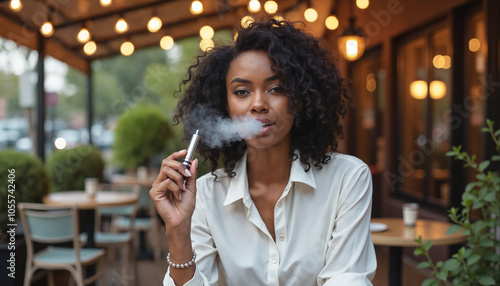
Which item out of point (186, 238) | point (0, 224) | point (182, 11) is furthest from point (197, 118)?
point (182, 11)

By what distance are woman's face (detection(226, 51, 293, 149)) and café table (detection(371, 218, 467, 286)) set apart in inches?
62.4

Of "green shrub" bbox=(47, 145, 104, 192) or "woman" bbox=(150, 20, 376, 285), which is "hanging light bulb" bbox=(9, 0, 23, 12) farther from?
"woman" bbox=(150, 20, 376, 285)

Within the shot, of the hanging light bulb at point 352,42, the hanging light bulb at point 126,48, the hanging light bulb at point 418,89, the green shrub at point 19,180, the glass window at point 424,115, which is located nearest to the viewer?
the green shrub at point 19,180

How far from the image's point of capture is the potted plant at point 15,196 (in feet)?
13.0

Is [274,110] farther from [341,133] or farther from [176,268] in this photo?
[176,268]

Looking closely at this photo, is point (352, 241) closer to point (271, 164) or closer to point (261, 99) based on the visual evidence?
point (271, 164)

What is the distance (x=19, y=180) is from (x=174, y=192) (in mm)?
3513

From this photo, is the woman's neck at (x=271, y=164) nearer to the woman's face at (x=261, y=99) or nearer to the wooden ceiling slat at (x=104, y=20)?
the woman's face at (x=261, y=99)

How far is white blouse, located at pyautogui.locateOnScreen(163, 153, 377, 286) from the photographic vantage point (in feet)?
4.83

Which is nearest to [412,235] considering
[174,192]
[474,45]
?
[174,192]

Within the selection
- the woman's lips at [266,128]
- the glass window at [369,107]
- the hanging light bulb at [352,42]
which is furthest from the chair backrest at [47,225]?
the glass window at [369,107]

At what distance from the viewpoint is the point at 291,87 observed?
149cm

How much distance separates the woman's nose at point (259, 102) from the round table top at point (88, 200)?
3430 millimetres

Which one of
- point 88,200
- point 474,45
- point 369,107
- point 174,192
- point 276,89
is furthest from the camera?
point 369,107
